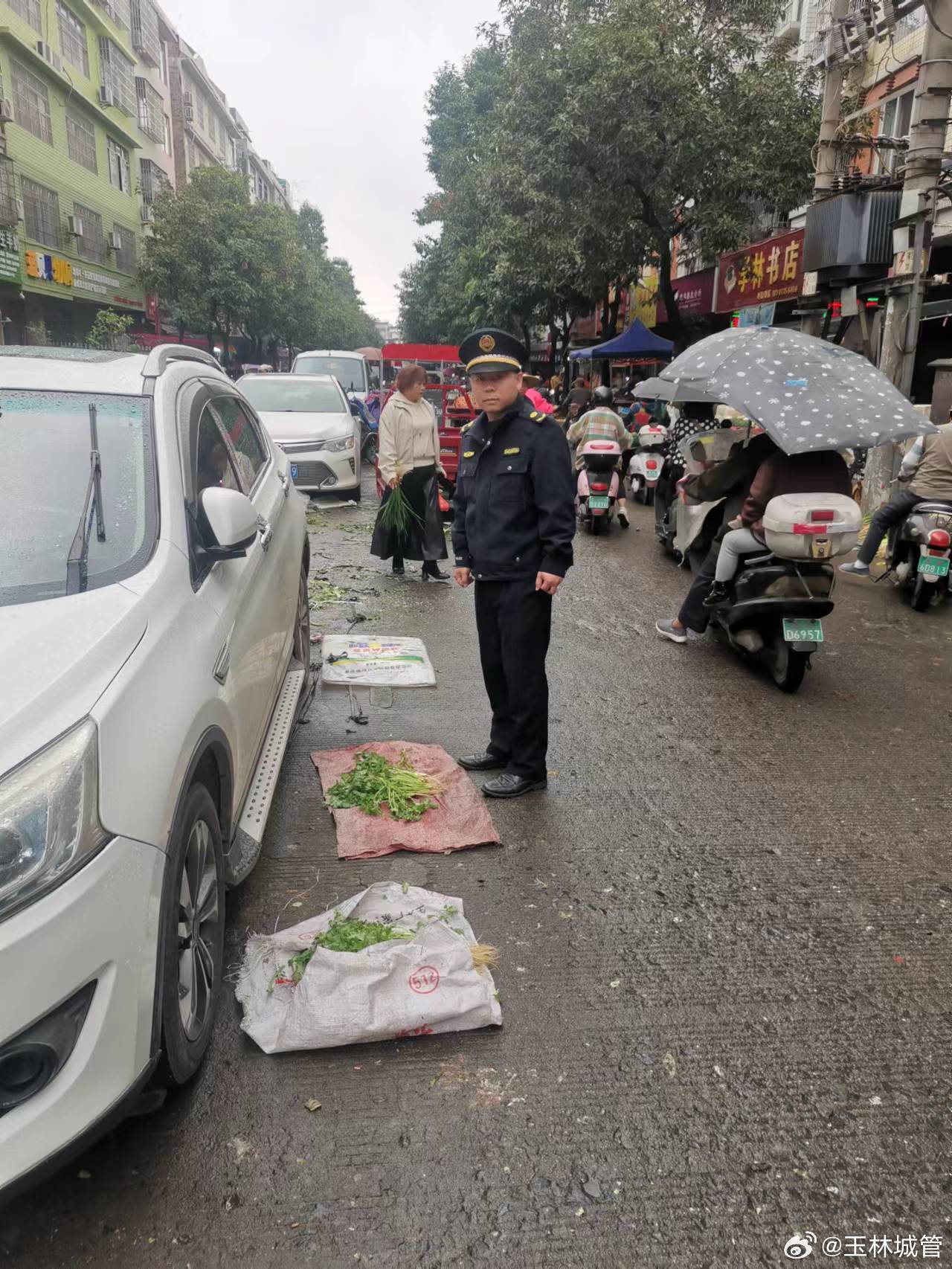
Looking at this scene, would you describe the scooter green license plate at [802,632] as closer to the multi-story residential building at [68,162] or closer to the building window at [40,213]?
the multi-story residential building at [68,162]

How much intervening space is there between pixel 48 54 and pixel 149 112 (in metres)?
12.1

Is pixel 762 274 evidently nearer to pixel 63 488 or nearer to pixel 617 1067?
pixel 63 488

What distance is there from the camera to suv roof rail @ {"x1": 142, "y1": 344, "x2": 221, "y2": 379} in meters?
3.41

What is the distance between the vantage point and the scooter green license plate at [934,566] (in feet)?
24.6

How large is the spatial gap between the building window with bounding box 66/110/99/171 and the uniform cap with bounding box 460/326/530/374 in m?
32.3

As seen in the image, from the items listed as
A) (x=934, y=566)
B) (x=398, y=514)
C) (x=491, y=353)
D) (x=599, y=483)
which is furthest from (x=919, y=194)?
(x=491, y=353)

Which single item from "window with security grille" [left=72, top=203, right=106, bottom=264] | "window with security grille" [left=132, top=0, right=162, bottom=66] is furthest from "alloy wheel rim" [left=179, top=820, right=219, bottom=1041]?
"window with security grille" [left=132, top=0, right=162, bottom=66]

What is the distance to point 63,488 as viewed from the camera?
2.86m

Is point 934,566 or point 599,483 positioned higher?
point 599,483

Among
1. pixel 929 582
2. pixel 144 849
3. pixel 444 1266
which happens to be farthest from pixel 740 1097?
pixel 929 582

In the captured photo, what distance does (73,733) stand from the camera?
75.1 inches

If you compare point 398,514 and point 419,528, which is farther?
point 419,528

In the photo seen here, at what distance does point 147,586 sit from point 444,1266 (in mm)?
1760

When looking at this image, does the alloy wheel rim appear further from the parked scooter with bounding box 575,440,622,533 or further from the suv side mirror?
the parked scooter with bounding box 575,440,622,533
